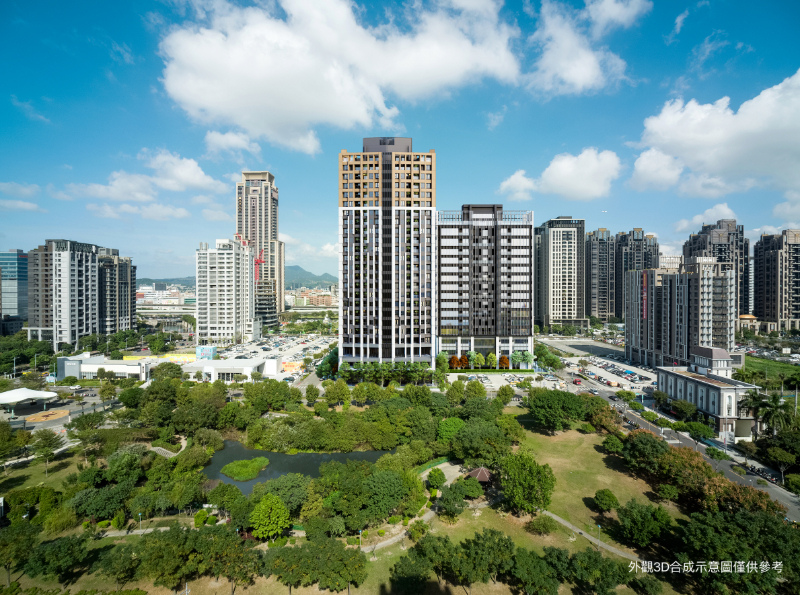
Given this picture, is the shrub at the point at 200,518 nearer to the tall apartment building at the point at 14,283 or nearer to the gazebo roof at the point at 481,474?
the gazebo roof at the point at 481,474

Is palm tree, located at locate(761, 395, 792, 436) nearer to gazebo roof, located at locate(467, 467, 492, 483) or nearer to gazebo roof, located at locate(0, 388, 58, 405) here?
gazebo roof, located at locate(467, 467, 492, 483)

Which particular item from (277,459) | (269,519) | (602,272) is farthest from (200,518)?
(602,272)

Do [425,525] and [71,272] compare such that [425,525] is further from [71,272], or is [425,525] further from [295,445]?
[71,272]

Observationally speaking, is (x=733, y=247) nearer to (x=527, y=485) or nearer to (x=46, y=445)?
(x=527, y=485)

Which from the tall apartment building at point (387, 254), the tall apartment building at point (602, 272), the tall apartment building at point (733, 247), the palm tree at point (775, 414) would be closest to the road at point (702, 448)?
the palm tree at point (775, 414)

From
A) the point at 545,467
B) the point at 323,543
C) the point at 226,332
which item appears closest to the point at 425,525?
the point at 323,543
